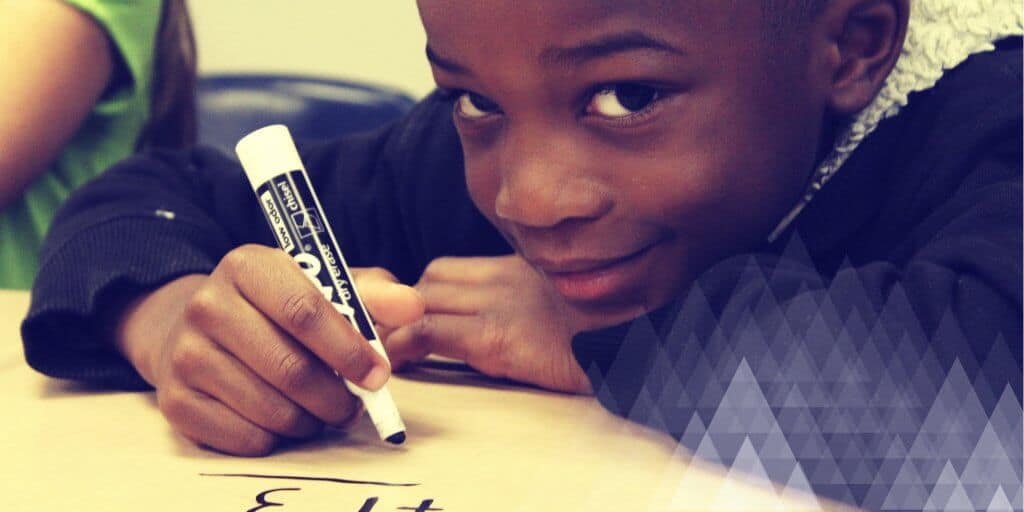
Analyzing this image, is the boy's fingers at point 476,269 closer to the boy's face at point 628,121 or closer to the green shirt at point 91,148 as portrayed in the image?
the boy's face at point 628,121

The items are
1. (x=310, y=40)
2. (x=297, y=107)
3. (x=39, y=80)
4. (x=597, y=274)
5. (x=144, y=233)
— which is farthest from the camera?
(x=310, y=40)

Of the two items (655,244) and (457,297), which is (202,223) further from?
(655,244)

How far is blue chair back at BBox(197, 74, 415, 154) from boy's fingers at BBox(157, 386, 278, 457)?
1.99 ft

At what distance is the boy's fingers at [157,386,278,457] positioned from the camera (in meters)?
0.49

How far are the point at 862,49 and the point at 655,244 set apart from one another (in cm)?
15

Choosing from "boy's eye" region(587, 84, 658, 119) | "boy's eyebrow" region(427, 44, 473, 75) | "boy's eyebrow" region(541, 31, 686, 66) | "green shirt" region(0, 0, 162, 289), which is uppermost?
"boy's eyebrow" region(541, 31, 686, 66)

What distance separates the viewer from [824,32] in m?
0.57

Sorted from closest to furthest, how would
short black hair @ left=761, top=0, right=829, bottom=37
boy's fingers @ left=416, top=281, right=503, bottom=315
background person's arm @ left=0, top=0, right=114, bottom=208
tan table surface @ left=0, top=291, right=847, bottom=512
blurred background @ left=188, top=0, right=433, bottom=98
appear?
tan table surface @ left=0, top=291, right=847, bottom=512 < short black hair @ left=761, top=0, right=829, bottom=37 < boy's fingers @ left=416, top=281, right=503, bottom=315 < background person's arm @ left=0, top=0, right=114, bottom=208 < blurred background @ left=188, top=0, right=433, bottom=98

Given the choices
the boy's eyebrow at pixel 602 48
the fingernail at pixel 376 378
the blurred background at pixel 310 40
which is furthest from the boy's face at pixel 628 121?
the blurred background at pixel 310 40

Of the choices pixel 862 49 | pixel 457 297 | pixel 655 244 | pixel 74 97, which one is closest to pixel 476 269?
pixel 457 297

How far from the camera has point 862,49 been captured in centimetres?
60

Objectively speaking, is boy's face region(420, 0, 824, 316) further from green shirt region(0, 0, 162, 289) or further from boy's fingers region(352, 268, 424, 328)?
green shirt region(0, 0, 162, 289)

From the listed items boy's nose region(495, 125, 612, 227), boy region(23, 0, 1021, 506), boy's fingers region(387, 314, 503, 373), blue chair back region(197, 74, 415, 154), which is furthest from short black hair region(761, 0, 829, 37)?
blue chair back region(197, 74, 415, 154)

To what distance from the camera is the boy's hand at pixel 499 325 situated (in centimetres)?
59
